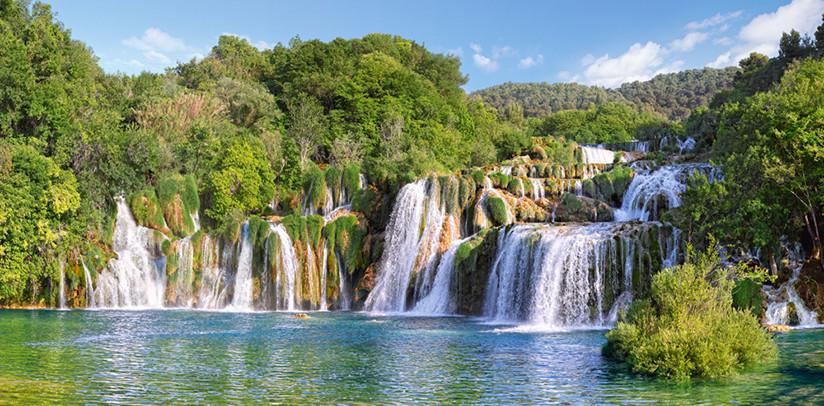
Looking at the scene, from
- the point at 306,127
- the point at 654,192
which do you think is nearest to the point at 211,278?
the point at 306,127

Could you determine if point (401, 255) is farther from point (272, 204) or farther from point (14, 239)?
point (14, 239)

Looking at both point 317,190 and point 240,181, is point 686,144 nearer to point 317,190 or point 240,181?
point 317,190

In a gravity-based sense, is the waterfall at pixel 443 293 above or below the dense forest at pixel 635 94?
below

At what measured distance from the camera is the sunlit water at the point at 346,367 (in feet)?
54.0

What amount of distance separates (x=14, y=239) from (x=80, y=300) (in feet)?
18.3

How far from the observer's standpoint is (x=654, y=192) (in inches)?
1641

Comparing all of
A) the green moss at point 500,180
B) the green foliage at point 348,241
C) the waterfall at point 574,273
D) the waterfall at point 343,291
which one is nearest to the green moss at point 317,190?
the green foliage at point 348,241

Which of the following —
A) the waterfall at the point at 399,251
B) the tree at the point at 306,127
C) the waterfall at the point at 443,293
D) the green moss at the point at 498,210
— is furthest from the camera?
the tree at the point at 306,127

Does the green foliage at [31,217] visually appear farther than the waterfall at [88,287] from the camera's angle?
No

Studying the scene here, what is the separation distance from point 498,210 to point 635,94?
Answer: 439 ft

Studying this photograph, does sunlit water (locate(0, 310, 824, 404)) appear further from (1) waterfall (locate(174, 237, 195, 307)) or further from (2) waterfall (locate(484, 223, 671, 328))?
(1) waterfall (locate(174, 237, 195, 307))

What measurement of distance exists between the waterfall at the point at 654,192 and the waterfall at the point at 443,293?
9.91 meters

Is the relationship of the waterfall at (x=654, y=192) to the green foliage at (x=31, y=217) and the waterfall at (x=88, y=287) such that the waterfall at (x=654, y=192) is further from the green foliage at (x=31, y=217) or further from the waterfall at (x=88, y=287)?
the green foliage at (x=31, y=217)

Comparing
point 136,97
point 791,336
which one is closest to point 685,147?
point 791,336
